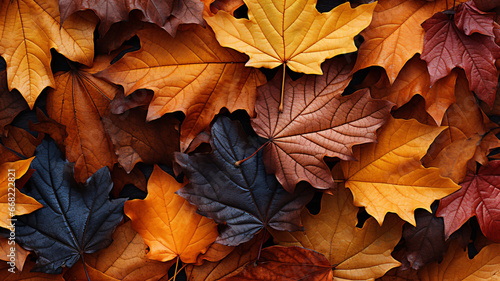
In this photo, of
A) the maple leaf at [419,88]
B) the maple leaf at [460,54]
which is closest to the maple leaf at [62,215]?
the maple leaf at [419,88]

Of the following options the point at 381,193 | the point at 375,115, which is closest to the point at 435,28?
the point at 375,115

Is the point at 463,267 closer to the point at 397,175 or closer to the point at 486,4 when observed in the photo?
the point at 397,175

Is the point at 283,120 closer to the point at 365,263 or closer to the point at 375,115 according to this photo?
the point at 375,115

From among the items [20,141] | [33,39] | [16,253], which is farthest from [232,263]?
[33,39]

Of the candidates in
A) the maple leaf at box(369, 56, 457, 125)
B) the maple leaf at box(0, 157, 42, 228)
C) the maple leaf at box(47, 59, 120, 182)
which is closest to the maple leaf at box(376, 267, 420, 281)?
the maple leaf at box(369, 56, 457, 125)

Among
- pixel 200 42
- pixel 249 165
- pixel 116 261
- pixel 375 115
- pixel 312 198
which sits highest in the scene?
pixel 200 42

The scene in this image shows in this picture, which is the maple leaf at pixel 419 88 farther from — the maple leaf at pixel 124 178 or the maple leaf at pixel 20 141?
the maple leaf at pixel 20 141
